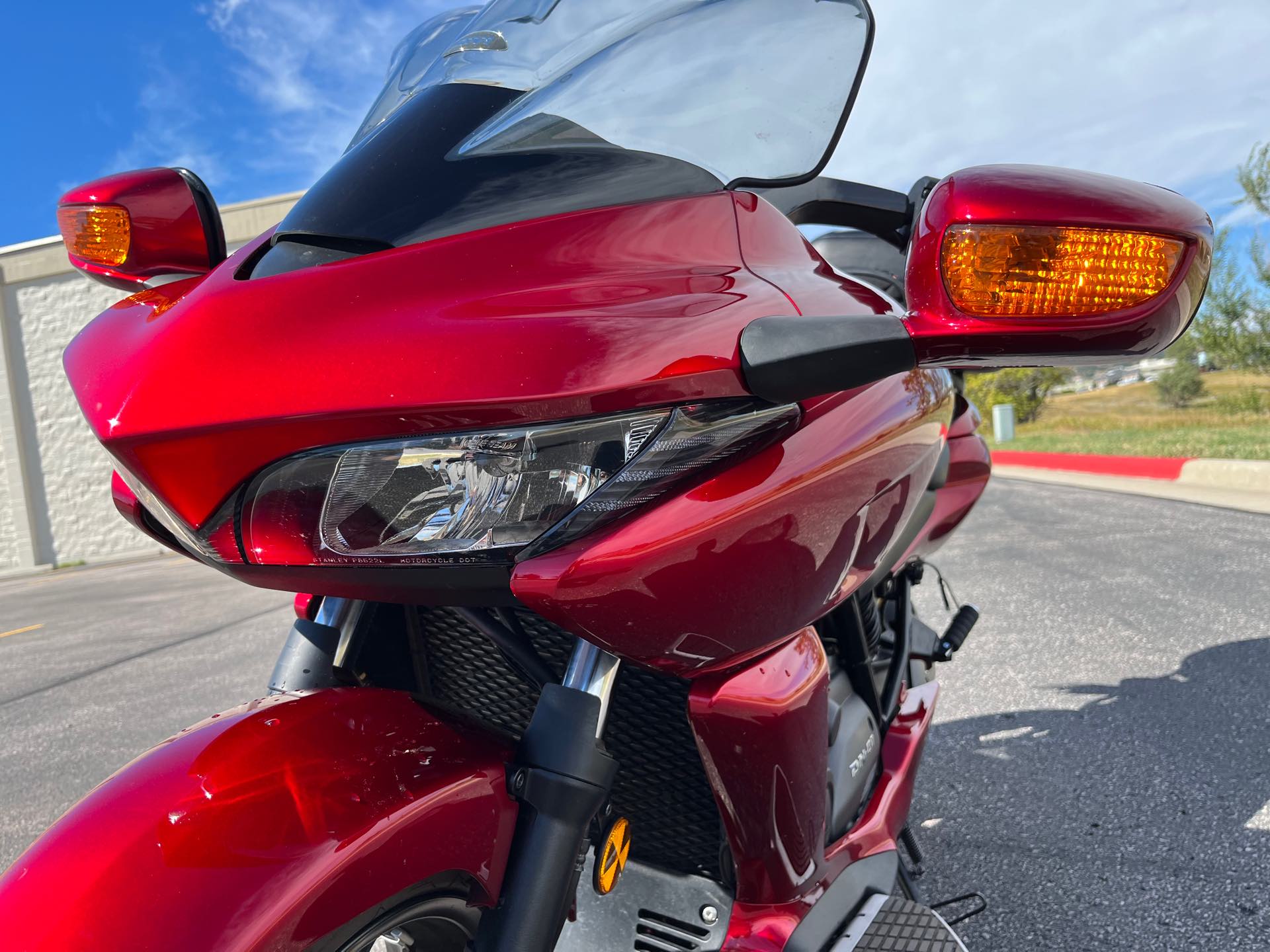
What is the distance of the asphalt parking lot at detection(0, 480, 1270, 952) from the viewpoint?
6.15ft

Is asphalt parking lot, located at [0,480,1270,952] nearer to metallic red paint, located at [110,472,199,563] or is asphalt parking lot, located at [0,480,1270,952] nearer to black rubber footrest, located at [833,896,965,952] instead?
black rubber footrest, located at [833,896,965,952]

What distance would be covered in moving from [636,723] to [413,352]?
627mm

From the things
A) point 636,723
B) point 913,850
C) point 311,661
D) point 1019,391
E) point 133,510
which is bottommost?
point 1019,391

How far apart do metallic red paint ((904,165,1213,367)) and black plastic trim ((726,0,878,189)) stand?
0.75ft

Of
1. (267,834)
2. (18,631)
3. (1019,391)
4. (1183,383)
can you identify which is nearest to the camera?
(267,834)

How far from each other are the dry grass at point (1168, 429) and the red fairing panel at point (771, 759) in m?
10.3

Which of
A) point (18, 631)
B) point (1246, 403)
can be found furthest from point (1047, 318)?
point (1246, 403)

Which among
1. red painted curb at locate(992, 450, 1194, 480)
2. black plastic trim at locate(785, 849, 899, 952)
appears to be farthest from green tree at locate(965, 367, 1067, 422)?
black plastic trim at locate(785, 849, 899, 952)

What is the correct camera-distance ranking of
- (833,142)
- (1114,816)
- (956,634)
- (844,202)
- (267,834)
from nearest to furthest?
(267,834), (833,142), (844,202), (956,634), (1114,816)

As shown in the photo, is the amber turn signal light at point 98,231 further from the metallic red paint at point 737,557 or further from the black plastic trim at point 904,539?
the black plastic trim at point 904,539

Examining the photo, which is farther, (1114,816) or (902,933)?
(1114,816)

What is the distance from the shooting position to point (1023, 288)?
30.1 inches

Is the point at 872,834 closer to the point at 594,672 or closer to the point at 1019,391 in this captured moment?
the point at 594,672

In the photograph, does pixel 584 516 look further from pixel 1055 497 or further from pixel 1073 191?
pixel 1055 497
